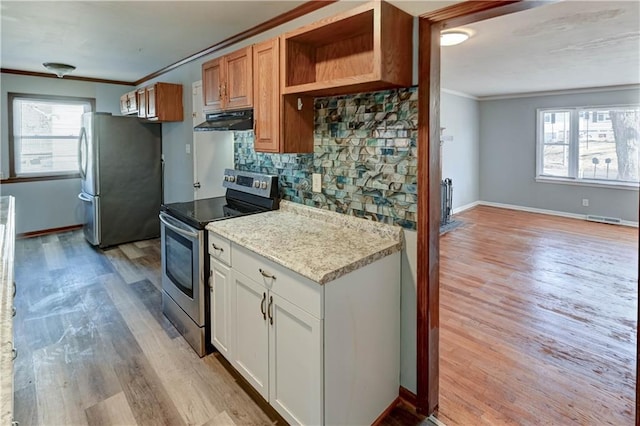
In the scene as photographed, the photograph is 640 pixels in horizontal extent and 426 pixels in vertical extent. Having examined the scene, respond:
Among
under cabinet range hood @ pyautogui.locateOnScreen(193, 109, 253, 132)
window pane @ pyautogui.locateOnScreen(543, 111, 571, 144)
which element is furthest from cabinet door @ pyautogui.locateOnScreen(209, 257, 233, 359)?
window pane @ pyautogui.locateOnScreen(543, 111, 571, 144)

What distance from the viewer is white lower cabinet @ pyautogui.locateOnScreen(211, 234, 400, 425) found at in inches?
60.8

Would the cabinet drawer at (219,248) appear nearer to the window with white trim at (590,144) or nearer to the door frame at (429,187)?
the door frame at (429,187)

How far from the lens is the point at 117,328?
279 cm

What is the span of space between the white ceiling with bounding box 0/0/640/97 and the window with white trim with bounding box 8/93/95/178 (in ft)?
1.71

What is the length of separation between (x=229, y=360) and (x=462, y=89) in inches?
250

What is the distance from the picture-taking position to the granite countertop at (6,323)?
71 centimetres

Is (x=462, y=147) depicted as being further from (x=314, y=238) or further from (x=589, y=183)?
(x=314, y=238)

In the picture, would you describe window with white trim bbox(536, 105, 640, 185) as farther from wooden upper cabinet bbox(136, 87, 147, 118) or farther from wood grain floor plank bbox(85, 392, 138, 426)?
wood grain floor plank bbox(85, 392, 138, 426)

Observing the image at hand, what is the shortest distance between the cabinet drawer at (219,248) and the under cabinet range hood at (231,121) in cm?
79

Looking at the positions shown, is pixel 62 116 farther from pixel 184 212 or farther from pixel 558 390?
pixel 558 390

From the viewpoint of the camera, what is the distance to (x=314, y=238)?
6.55ft

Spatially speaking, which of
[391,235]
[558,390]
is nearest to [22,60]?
[391,235]

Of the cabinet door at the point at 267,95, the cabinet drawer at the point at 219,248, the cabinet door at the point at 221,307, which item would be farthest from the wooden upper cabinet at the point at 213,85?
the cabinet door at the point at 221,307

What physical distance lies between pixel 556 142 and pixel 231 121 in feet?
22.8
